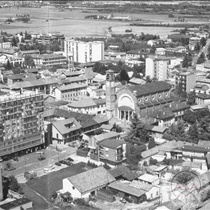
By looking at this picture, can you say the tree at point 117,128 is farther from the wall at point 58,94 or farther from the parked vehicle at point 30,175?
the wall at point 58,94

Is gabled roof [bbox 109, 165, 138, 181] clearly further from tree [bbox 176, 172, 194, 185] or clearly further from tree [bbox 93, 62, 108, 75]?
tree [bbox 93, 62, 108, 75]

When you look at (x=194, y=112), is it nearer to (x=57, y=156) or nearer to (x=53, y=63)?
(x=57, y=156)

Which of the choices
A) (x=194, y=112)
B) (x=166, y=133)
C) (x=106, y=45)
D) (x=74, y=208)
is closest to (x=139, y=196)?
(x=74, y=208)

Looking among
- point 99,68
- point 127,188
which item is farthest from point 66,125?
point 99,68

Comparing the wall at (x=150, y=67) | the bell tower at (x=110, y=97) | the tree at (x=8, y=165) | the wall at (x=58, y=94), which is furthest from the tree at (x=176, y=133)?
the wall at (x=150, y=67)

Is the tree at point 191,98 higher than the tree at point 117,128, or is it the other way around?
the tree at point 191,98

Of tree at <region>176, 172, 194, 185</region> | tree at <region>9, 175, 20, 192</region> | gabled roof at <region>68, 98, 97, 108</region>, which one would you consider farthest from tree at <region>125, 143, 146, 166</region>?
gabled roof at <region>68, 98, 97, 108</region>
